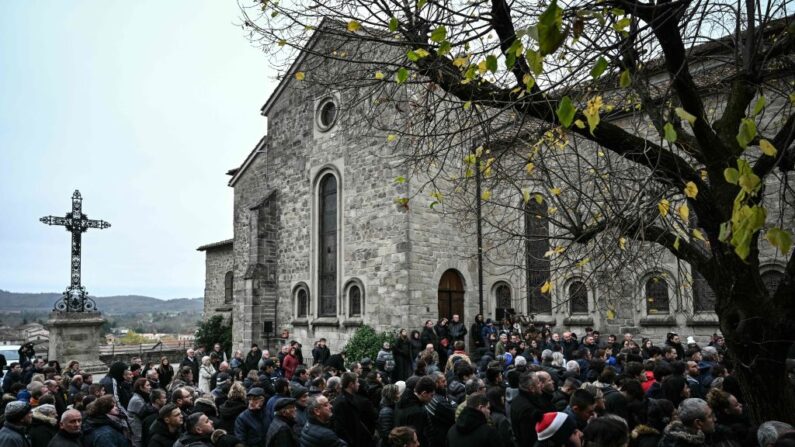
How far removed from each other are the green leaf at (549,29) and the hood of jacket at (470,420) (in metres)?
3.13

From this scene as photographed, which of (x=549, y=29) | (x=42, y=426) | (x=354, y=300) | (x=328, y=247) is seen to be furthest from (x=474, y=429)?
(x=328, y=247)

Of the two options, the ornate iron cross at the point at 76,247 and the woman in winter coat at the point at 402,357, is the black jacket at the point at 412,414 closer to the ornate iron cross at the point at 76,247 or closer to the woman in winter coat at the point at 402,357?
the woman in winter coat at the point at 402,357

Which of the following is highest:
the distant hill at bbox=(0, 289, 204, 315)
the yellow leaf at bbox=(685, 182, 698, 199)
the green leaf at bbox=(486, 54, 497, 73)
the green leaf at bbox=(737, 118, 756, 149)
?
the green leaf at bbox=(486, 54, 497, 73)

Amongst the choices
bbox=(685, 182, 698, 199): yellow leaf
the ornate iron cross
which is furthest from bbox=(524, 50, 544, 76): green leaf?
the ornate iron cross

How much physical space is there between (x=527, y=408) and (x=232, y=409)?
3206 mm

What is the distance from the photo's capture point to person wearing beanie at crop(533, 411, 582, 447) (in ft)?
14.2

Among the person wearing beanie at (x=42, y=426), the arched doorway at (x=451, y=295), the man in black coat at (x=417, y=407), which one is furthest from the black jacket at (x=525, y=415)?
the arched doorway at (x=451, y=295)

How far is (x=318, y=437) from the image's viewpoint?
4938mm

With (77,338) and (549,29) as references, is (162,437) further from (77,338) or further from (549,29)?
(77,338)

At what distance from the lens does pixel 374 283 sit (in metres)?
16.3

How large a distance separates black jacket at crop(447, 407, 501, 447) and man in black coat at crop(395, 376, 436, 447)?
3.03ft

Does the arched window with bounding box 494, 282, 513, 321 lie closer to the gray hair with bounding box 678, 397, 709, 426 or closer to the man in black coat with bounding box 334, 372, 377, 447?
the man in black coat with bounding box 334, 372, 377, 447

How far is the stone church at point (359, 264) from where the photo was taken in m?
14.5

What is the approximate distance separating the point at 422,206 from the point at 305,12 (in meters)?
10.4
